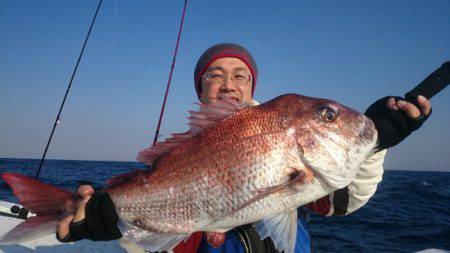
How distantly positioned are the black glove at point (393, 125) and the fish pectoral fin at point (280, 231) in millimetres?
909

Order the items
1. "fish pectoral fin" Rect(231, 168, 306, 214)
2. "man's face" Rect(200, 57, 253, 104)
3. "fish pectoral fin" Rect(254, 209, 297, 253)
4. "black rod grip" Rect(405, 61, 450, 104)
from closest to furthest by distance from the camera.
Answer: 1. "fish pectoral fin" Rect(231, 168, 306, 214)
2. "fish pectoral fin" Rect(254, 209, 297, 253)
3. "black rod grip" Rect(405, 61, 450, 104)
4. "man's face" Rect(200, 57, 253, 104)

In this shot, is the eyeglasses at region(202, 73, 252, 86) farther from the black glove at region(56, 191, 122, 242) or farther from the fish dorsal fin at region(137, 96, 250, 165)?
the black glove at region(56, 191, 122, 242)

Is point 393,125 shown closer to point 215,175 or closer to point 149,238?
point 215,175

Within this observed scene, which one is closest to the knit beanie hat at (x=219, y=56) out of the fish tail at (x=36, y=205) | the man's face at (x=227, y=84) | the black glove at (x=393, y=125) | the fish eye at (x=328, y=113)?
the man's face at (x=227, y=84)

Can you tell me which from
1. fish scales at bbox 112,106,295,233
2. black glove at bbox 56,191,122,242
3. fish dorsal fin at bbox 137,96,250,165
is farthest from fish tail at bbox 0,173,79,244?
fish dorsal fin at bbox 137,96,250,165

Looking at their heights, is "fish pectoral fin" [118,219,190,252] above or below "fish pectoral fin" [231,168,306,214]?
below

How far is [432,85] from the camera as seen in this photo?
2.35 meters

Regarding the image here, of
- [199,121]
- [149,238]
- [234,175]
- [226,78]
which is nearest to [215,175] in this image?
[234,175]

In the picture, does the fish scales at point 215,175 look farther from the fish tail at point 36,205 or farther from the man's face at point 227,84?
the man's face at point 227,84

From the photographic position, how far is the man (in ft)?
7.71

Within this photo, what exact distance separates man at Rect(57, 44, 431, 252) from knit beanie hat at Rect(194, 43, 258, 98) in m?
0.31

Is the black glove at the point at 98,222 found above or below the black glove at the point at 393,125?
below

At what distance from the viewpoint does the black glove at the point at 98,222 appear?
7.86 feet

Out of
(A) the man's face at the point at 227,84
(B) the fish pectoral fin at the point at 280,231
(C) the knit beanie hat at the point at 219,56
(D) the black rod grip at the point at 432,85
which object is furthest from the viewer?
(C) the knit beanie hat at the point at 219,56
